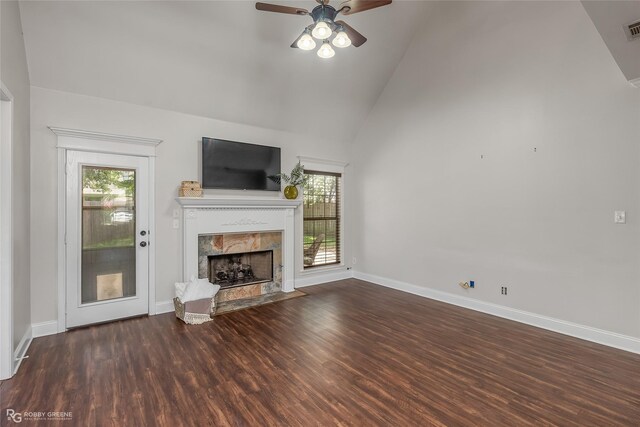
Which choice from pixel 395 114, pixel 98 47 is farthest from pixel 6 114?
pixel 395 114

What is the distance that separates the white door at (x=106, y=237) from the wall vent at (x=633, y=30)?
5.11 metres

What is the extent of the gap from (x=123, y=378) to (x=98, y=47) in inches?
140

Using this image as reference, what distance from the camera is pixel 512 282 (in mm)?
4059

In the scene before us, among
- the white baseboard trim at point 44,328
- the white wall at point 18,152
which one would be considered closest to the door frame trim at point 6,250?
the white wall at point 18,152

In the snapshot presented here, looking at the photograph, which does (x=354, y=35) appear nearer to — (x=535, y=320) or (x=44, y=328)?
(x=535, y=320)

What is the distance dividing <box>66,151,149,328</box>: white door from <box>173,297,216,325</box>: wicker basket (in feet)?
1.84

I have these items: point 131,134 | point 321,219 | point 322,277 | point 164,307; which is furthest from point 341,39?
point 322,277

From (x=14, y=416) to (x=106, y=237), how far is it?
2.23 meters

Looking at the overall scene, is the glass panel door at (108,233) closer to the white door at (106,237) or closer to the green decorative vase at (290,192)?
the white door at (106,237)

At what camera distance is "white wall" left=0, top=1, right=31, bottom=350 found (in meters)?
2.71

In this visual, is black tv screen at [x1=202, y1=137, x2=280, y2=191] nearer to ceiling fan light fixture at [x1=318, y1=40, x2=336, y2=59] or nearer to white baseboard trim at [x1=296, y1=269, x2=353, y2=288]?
white baseboard trim at [x1=296, y1=269, x2=353, y2=288]

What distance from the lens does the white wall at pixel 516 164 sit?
3.27m

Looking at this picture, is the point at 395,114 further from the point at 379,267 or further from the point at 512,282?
the point at 512,282

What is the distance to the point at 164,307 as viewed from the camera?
4.32m
